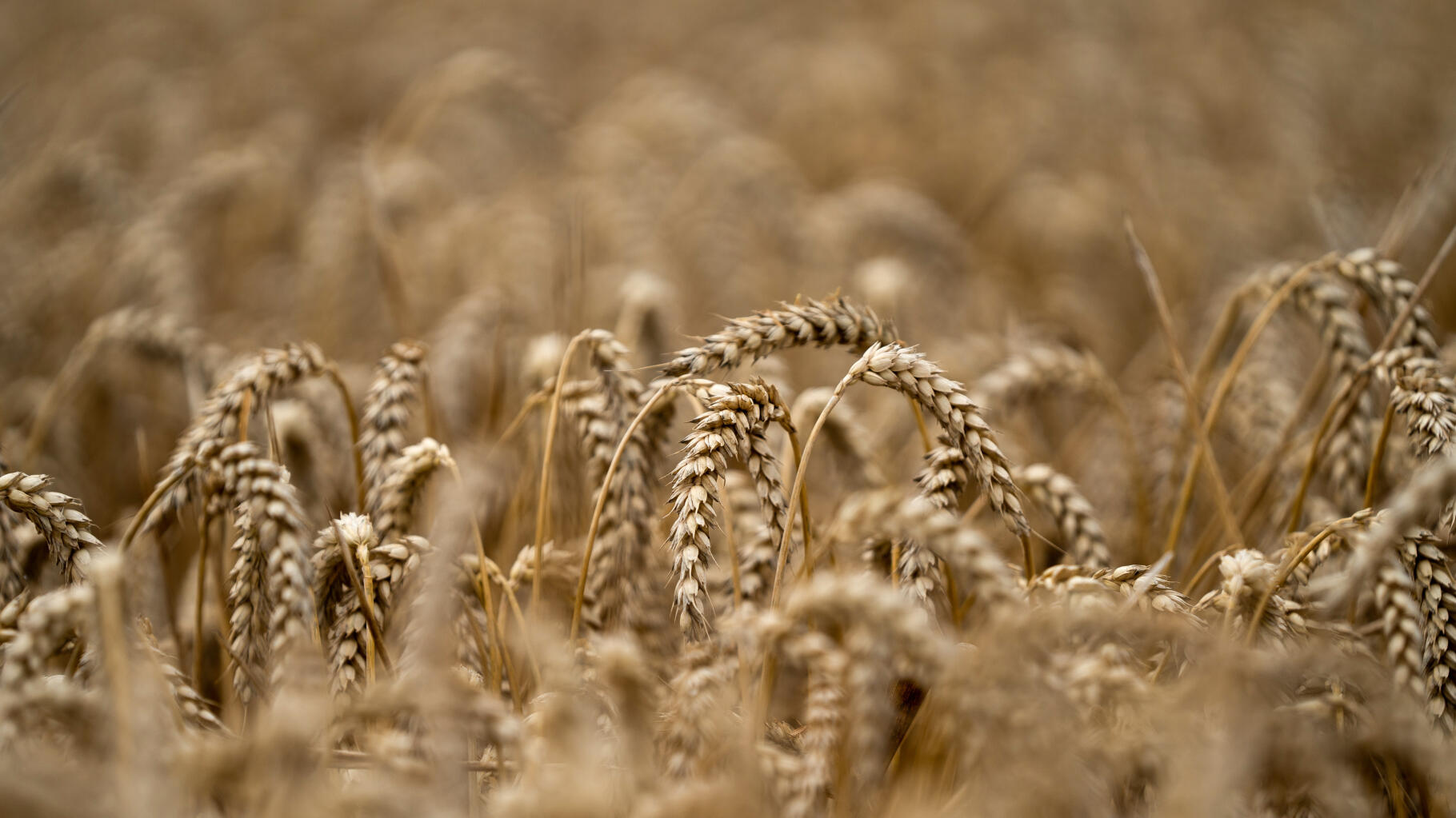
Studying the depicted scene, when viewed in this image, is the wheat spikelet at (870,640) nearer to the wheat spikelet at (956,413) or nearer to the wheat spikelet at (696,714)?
the wheat spikelet at (696,714)

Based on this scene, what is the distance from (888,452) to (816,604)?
64.6 inches

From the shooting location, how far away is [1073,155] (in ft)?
17.3

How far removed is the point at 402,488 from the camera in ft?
5.43

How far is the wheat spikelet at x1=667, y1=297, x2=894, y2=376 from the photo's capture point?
1396mm

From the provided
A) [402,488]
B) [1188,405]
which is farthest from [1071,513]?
[402,488]

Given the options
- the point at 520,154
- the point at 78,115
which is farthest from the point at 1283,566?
the point at 78,115

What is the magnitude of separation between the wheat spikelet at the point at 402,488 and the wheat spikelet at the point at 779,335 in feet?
1.69

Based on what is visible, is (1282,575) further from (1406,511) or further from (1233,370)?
(1233,370)

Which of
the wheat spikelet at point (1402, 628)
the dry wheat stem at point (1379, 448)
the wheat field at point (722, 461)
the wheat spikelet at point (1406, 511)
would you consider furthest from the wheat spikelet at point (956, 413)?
the dry wheat stem at point (1379, 448)

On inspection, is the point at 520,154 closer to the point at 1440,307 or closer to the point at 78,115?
the point at 78,115

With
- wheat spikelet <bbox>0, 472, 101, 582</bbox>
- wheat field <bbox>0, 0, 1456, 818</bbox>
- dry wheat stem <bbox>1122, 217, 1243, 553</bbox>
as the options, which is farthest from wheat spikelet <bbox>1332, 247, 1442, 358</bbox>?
wheat spikelet <bbox>0, 472, 101, 582</bbox>

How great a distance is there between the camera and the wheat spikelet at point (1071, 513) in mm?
1719

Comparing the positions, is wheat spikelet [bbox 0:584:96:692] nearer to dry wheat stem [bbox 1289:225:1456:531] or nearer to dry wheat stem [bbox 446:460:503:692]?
dry wheat stem [bbox 446:460:503:692]

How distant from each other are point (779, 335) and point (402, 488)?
812mm
